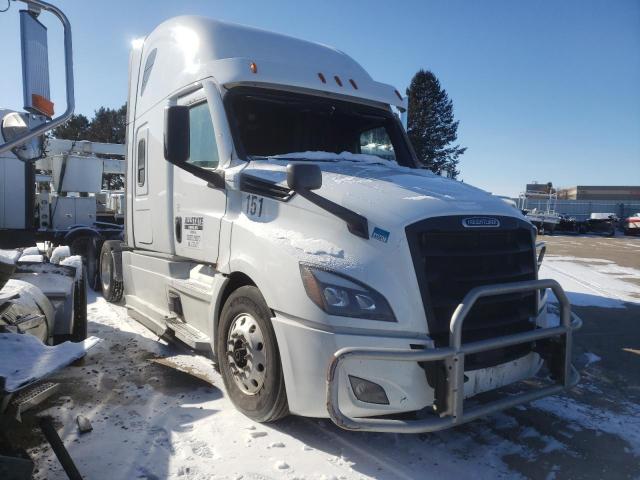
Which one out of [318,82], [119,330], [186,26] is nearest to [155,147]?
[186,26]

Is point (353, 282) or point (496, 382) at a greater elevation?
point (353, 282)

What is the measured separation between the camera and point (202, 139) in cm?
424

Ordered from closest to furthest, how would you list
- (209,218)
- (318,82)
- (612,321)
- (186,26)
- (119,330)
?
(209,218) → (318,82) → (186,26) → (119,330) → (612,321)

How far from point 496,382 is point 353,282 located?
3.75 feet

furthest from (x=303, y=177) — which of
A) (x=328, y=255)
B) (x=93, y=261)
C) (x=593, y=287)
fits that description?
(x=593, y=287)

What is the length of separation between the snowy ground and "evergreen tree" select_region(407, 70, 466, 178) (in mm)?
45785

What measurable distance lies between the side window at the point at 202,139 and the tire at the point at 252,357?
126 cm

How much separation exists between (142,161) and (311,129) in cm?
226

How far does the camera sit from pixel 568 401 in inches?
162

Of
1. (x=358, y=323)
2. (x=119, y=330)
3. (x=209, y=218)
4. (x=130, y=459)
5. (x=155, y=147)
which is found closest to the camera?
(x=358, y=323)

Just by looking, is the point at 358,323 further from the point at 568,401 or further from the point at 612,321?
the point at 612,321

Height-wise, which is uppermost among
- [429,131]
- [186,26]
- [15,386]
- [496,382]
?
[429,131]

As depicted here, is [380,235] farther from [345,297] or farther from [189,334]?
[189,334]

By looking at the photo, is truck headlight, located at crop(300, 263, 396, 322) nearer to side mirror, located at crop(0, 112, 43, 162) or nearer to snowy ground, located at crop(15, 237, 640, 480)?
snowy ground, located at crop(15, 237, 640, 480)
